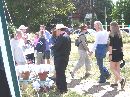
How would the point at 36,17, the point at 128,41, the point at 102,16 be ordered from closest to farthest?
the point at 128,41 < the point at 36,17 < the point at 102,16

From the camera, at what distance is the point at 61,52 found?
10.4 meters

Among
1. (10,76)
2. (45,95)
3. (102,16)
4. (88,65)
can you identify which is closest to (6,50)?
(10,76)

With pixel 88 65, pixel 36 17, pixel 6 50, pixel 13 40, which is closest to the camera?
pixel 6 50

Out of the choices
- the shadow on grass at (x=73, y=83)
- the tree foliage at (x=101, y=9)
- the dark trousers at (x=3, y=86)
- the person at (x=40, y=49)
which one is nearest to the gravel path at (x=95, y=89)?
the shadow on grass at (x=73, y=83)

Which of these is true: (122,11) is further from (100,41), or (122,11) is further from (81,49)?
(100,41)

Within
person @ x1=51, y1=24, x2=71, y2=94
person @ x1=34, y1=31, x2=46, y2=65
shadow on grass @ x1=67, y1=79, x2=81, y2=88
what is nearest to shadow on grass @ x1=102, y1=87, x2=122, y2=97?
person @ x1=51, y1=24, x2=71, y2=94

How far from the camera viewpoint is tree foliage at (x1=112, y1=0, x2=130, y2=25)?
235 ft

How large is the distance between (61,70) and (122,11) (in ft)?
209

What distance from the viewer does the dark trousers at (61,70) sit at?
10555 mm

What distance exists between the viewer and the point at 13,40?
11.3m

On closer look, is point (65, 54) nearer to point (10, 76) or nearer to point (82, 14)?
point (10, 76)

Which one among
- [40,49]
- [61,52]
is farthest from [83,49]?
[61,52]

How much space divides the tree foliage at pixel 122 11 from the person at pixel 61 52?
60024mm

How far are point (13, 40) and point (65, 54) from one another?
1.57 meters
